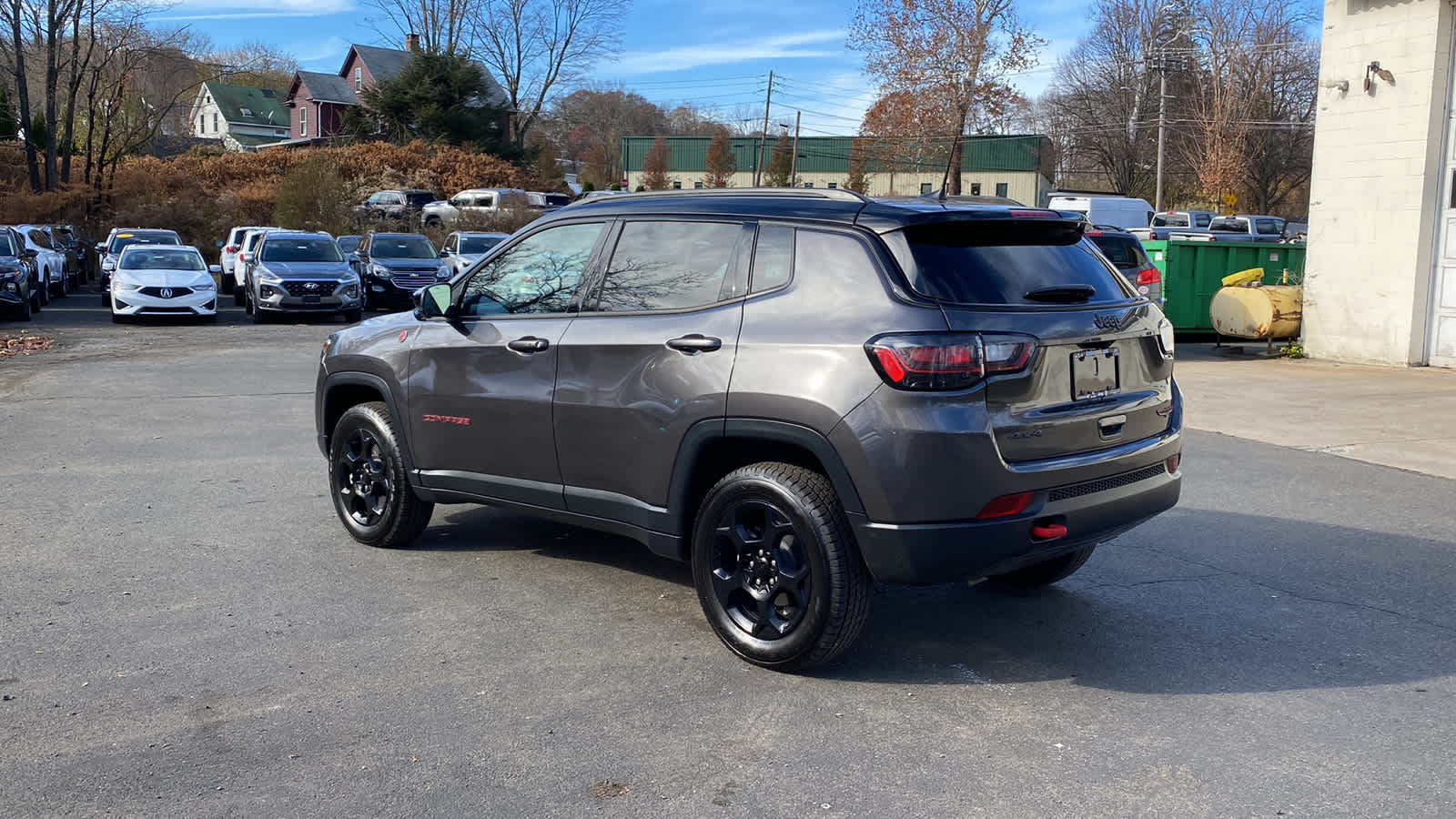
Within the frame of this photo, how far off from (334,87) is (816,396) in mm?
84389

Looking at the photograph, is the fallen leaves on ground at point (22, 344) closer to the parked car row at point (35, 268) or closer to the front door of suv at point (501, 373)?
the parked car row at point (35, 268)

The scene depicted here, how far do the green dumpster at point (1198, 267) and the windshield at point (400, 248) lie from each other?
15.3 meters

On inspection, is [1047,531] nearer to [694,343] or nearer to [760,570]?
[760,570]

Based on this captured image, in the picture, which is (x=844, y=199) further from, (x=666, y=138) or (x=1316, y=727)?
(x=666, y=138)

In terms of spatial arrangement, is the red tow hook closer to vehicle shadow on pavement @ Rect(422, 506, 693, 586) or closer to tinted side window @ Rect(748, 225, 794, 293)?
tinted side window @ Rect(748, 225, 794, 293)

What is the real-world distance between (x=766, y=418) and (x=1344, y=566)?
3.59 metres

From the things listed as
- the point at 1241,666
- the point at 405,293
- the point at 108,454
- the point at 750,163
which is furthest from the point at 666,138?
the point at 1241,666

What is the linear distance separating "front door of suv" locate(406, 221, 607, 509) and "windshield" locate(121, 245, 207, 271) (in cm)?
1917

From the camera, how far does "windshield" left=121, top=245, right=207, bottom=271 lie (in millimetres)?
22781

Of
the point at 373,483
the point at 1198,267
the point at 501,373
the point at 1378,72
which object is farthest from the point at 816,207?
the point at 1198,267

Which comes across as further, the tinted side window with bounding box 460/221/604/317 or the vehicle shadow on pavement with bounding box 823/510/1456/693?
the tinted side window with bounding box 460/221/604/317

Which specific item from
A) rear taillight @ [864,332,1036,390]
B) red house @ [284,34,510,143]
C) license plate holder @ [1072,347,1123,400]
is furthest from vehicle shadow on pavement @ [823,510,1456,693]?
red house @ [284,34,510,143]

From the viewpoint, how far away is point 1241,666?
4.82 m

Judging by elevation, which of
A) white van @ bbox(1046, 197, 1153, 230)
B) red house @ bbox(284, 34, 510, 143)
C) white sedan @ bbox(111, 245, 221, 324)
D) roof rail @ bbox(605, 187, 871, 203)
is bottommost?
white sedan @ bbox(111, 245, 221, 324)
